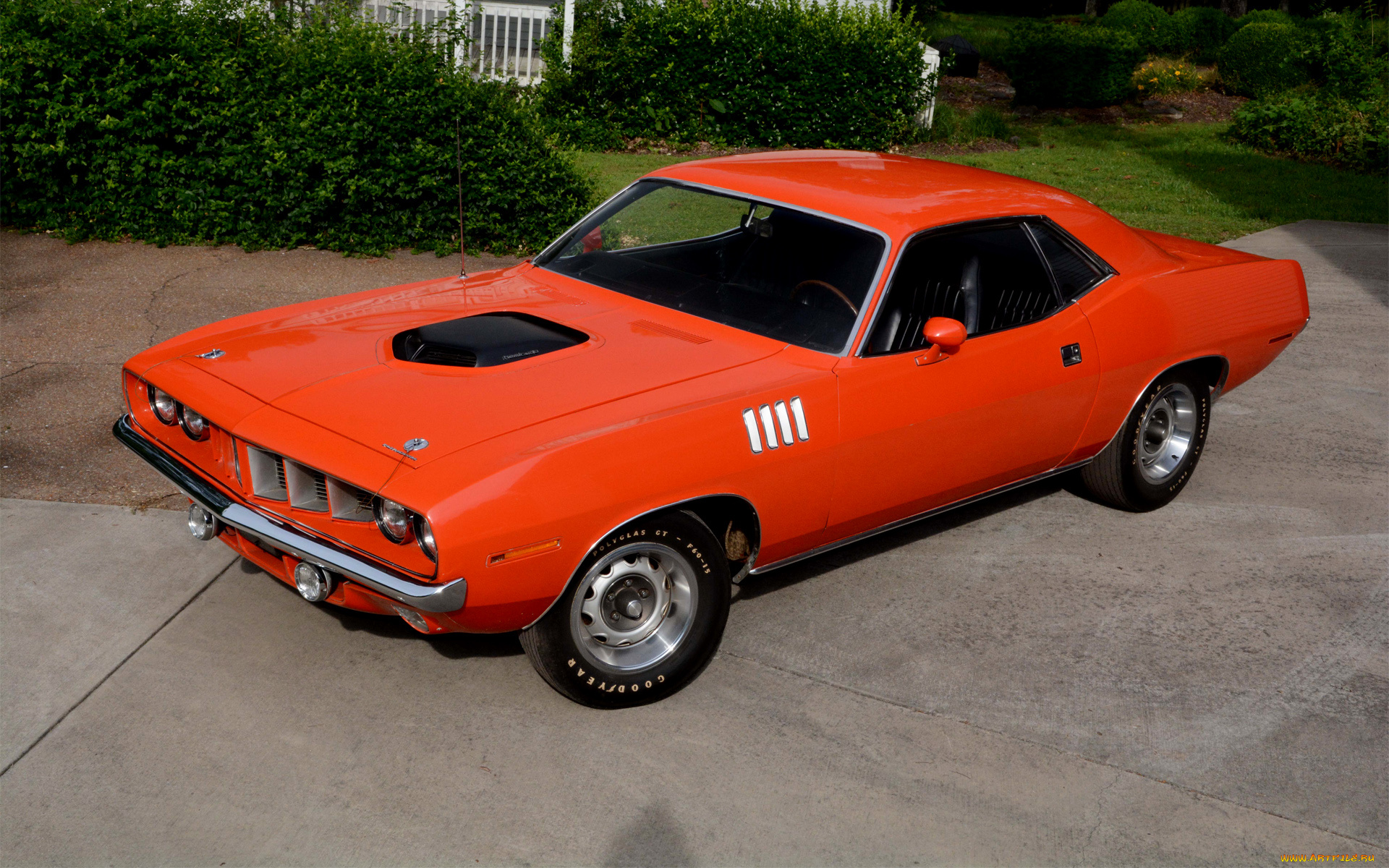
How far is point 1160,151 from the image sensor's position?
50.1 feet

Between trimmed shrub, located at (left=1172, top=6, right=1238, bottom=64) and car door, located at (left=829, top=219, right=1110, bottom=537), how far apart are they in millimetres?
21192

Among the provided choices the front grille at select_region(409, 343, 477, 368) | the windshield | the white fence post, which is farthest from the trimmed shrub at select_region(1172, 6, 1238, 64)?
the front grille at select_region(409, 343, 477, 368)

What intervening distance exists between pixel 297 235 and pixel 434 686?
602cm

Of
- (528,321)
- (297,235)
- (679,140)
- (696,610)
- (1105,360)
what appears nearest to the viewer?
(696,610)

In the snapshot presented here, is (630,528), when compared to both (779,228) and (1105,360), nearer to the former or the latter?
(779,228)

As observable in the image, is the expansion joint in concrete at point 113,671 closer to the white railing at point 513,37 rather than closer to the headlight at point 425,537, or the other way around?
the headlight at point 425,537

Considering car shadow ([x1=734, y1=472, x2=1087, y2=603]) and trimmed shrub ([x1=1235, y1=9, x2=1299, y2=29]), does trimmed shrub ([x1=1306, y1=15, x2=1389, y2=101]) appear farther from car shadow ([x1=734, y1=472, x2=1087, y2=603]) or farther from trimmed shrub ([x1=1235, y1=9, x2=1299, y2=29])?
car shadow ([x1=734, y1=472, x2=1087, y2=603])

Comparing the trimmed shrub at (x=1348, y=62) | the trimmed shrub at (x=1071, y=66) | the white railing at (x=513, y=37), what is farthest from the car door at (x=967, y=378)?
the trimmed shrub at (x=1348, y=62)

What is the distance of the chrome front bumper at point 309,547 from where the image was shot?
3244mm

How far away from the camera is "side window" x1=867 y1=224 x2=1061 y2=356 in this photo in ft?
14.1

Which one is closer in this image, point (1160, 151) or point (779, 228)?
point (779, 228)

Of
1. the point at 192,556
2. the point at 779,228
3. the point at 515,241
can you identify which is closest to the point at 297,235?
the point at 515,241

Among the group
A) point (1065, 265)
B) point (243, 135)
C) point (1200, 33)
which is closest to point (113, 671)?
point (1065, 265)

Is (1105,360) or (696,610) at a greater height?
(1105,360)
